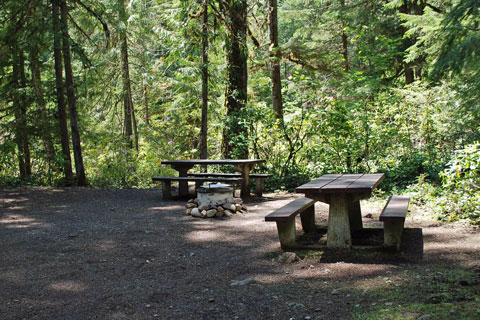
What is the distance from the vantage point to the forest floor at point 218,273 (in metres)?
3.18

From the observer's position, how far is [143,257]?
191 inches

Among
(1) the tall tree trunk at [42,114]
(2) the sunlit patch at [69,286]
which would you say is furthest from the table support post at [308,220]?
(1) the tall tree trunk at [42,114]

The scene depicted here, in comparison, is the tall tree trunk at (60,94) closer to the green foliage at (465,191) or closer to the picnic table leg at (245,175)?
the picnic table leg at (245,175)

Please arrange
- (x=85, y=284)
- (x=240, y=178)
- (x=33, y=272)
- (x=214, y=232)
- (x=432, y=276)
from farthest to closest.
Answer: (x=240, y=178) < (x=214, y=232) < (x=33, y=272) < (x=85, y=284) < (x=432, y=276)

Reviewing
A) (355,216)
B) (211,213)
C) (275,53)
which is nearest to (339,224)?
(355,216)

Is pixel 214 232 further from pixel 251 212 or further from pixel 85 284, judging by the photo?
pixel 85 284

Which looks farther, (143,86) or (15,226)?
(143,86)

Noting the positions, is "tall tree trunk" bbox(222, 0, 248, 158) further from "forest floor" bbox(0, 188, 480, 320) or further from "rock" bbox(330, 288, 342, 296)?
"rock" bbox(330, 288, 342, 296)

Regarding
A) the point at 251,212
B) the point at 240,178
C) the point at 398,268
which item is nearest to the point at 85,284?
the point at 398,268

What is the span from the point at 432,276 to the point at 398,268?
0.38 metres

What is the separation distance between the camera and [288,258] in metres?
4.50

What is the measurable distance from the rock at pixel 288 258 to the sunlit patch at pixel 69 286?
1.97 m

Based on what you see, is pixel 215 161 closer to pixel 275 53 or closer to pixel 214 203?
pixel 214 203

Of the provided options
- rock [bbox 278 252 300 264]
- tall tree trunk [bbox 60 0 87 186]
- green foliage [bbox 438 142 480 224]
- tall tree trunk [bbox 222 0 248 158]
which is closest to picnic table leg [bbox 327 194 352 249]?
rock [bbox 278 252 300 264]
